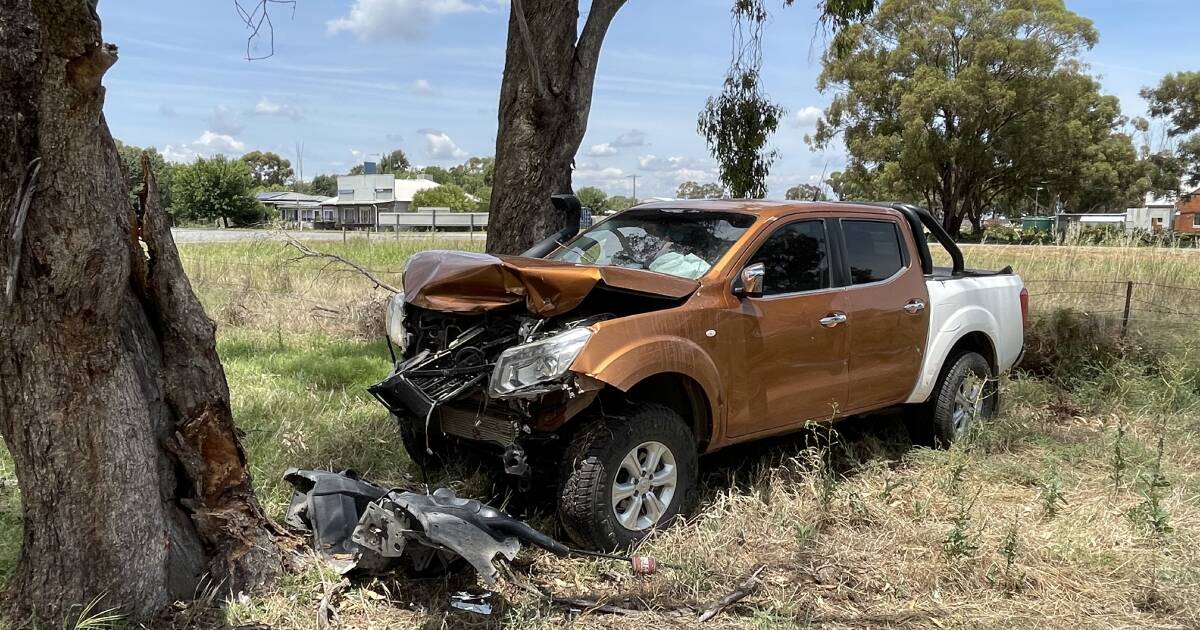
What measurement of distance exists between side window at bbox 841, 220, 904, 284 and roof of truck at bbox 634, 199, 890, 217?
12cm

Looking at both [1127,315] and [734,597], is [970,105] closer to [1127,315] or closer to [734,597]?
[1127,315]

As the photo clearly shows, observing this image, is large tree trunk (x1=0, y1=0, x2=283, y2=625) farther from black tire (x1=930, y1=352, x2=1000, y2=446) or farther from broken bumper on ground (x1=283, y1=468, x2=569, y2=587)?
black tire (x1=930, y1=352, x2=1000, y2=446)

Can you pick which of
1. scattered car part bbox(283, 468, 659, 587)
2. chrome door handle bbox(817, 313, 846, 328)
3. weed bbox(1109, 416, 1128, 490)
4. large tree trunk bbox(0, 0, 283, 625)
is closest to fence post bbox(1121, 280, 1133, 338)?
weed bbox(1109, 416, 1128, 490)

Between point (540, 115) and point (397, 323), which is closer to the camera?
point (397, 323)

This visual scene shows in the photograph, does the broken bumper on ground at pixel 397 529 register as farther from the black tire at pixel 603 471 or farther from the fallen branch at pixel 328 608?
the black tire at pixel 603 471

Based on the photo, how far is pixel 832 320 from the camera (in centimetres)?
514

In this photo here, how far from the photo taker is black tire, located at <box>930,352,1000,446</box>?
603 centimetres

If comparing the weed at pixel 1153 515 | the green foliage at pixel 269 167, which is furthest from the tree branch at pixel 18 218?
the green foliage at pixel 269 167

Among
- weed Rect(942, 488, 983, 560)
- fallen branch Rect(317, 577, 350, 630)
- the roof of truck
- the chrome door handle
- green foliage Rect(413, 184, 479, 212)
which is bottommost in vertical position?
fallen branch Rect(317, 577, 350, 630)

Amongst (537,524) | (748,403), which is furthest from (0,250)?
(748,403)

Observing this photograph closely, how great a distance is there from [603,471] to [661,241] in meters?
1.76

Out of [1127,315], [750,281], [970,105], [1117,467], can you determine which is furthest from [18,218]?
[970,105]

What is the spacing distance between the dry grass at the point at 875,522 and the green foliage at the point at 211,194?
65149 mm

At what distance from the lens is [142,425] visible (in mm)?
3299
